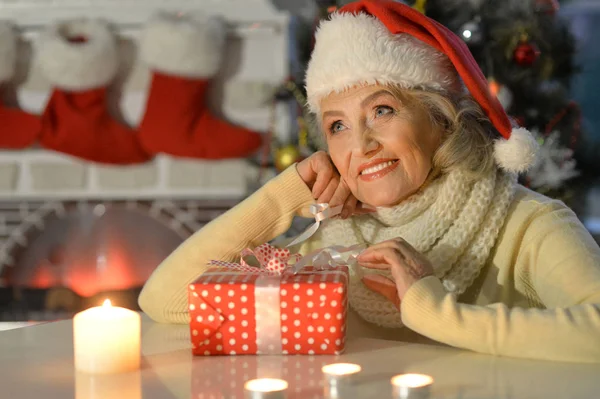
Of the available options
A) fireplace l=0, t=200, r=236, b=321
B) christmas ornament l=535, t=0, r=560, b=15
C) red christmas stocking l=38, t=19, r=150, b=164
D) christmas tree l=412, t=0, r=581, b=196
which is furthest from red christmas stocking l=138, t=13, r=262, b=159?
christmas ornament l=535, t=0, r=560, b=15

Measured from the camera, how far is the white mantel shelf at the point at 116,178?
3443 mm

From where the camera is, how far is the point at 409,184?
4.21 feet

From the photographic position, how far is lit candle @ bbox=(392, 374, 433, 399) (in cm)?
80

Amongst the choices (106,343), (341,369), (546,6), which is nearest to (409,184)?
(341,369)

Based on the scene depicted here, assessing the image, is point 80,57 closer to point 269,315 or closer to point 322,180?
point 322,180

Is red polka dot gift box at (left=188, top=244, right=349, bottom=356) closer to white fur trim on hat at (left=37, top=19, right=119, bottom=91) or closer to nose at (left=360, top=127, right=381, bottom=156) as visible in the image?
nose at (left=360, top=127, right=381, bottom=156)

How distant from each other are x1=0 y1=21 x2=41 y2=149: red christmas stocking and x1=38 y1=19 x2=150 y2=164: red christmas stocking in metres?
0.07

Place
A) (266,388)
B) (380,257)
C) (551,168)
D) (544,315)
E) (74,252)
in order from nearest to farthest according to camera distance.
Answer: (266,388) → (544,315) → (380,257) → (551,168) → (74,252)

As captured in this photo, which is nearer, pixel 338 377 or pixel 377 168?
pixel 338 377

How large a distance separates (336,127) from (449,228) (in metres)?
0.27

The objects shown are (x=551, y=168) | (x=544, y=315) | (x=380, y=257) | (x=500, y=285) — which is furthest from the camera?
(x=551, y=168)

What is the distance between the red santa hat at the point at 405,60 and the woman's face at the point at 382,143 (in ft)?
0.11

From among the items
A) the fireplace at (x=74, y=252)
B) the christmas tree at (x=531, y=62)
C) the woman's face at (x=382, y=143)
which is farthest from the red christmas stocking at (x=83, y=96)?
the woman's face at (x=382, y=143)

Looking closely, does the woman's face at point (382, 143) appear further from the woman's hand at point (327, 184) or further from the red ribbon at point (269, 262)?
the red ribbon at point (269, 262)
